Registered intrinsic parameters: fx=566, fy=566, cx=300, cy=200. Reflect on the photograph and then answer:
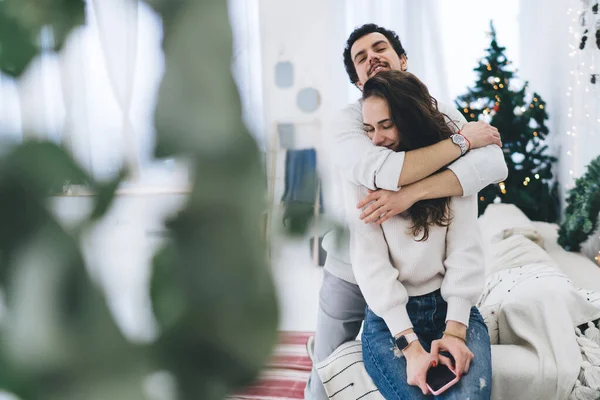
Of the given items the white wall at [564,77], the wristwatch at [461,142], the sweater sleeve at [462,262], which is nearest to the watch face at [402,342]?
the sweater sleeve at [462,262]

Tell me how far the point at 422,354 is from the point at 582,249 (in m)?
1.91

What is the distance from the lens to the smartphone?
1132 millimetres

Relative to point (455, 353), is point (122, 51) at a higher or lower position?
higher

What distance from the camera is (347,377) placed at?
1.36m

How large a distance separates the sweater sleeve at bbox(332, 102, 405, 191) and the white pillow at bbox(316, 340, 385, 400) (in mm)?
441

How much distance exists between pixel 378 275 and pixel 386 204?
0.52 ft

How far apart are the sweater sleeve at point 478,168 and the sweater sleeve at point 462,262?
5cm

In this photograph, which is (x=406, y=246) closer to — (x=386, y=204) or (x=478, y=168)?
(x=386, y=204)

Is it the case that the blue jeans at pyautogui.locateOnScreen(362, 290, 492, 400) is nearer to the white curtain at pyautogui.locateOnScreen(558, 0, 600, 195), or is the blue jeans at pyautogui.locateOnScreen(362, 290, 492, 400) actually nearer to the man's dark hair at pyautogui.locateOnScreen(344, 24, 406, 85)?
the man's dark hair at pyautogui.locateOnScreen(344, 24, 406, 85)

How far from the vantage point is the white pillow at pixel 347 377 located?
1.33 meters

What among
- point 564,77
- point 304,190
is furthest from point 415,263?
point 564,77

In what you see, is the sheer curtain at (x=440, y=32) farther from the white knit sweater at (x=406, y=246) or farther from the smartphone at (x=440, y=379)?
the smartphone at (x=440, y=379)

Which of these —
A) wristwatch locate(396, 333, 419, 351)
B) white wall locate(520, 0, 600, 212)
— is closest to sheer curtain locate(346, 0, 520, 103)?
white wall locate(520, 0, 600, 212)

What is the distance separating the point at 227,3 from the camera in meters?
0.17
